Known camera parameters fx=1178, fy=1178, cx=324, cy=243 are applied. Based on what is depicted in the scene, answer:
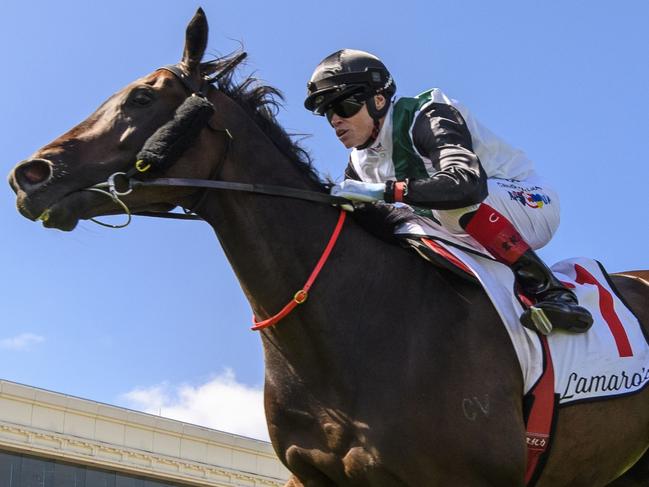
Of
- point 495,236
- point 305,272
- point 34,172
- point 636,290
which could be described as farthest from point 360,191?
point 636,290

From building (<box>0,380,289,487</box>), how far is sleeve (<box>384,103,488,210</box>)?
117 feet

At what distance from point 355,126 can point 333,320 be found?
4.61 ft

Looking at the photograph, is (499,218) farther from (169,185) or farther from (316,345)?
(169,185)

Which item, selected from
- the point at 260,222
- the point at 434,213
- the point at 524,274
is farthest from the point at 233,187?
the point at 524,274

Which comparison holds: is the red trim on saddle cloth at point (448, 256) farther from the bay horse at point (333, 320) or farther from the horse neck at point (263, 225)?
the horse neck at point (263, 225)

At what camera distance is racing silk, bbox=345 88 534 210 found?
6.96 metres

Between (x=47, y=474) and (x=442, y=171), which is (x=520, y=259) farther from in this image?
(x=47, y=474)

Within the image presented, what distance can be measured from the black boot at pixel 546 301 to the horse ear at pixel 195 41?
2.36 metres

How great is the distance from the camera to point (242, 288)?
277 inches

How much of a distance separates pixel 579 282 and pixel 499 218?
0.87 metres

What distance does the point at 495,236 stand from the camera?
739cm

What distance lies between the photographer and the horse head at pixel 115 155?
667 cm

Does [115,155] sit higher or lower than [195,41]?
lower

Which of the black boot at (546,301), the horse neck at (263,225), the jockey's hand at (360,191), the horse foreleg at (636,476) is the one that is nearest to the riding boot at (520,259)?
the black boot at (546,301)
